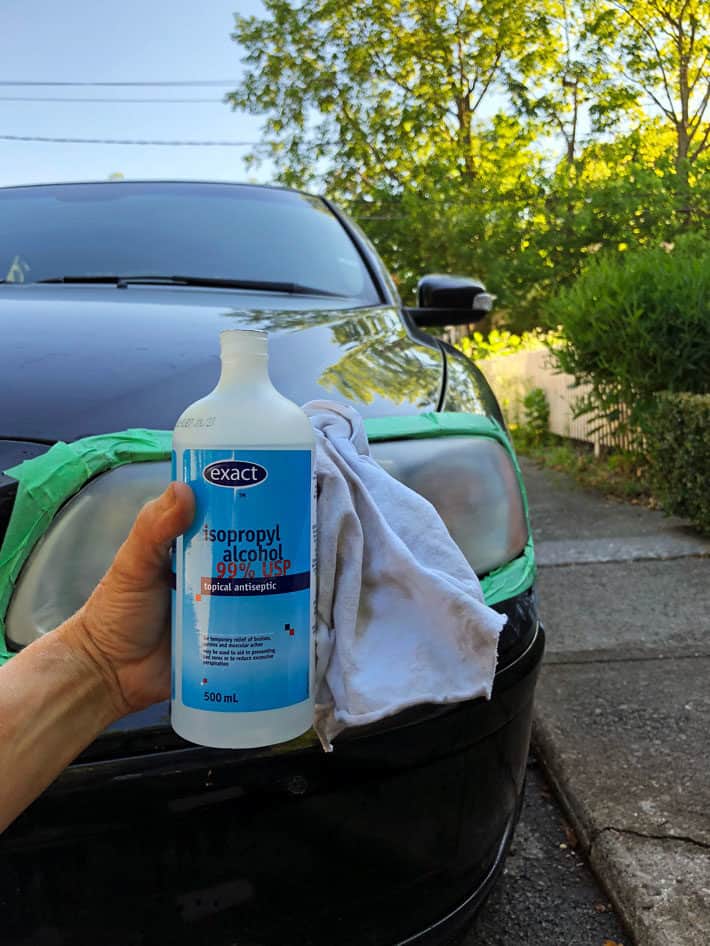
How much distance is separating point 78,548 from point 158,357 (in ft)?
1.43

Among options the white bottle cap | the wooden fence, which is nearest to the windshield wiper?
the white bottle cap

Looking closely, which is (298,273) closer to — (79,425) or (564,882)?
(79,425)

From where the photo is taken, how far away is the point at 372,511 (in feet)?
3.53

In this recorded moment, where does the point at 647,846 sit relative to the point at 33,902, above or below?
below

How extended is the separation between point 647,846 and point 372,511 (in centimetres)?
132

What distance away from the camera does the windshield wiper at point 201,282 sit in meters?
2.16

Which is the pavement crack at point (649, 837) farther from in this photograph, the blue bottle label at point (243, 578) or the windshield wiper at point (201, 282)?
the windshield wiper at point (201, 282)

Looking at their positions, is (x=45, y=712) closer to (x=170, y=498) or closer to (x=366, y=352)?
(x=170, y=498)

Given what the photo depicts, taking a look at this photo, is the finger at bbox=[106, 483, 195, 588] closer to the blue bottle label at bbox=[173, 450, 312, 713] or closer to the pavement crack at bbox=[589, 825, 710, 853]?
the blue bottle label at bbox=[173, 450, 312, 713]

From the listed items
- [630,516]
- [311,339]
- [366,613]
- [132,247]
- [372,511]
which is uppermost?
[132,247]

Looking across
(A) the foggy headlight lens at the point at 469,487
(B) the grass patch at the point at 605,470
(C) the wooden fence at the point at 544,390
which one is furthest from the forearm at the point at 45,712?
(C) the wooden fence at the point at 544,390

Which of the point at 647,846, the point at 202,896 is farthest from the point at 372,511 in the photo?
the point at 647,846

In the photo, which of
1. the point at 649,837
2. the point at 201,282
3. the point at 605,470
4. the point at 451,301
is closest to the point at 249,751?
the point at 649,837

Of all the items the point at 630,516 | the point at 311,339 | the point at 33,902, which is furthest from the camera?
the point at 630,516
